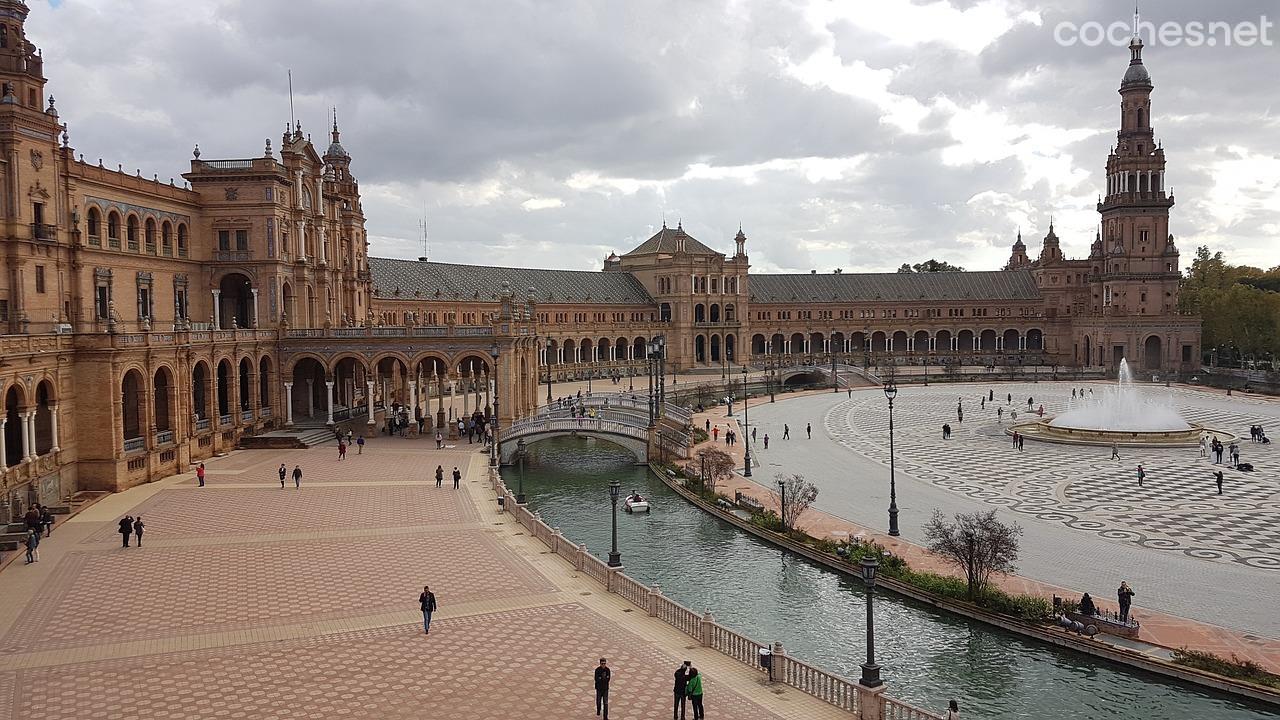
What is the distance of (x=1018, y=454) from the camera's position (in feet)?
178

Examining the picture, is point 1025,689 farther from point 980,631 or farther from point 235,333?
point 235,333

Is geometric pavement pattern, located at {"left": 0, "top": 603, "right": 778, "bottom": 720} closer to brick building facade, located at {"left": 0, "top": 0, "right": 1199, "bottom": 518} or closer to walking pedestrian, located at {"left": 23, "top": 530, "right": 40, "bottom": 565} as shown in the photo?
walking pedestrian, located at {"left": 23, "top": 530, "right": 40, "bottom": 565}

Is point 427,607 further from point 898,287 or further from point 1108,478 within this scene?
point 898,287

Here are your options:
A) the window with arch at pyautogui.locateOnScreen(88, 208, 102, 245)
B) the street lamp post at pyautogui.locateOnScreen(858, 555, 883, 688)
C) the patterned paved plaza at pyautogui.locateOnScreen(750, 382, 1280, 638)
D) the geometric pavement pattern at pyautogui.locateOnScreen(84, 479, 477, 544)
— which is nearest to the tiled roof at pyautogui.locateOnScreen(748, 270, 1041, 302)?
the patterned paved plaza at pyautogui.locateOnScreen(750, 382, 1280, 638)

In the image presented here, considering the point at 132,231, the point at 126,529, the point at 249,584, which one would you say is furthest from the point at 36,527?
the point at 132,231

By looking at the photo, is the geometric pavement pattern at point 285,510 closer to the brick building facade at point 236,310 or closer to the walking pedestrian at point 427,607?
the brick building facade at point 236,310

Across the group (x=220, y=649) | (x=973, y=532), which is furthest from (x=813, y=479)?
(x=220, y=649)

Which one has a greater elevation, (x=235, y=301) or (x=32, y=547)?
(x=235, y=301)

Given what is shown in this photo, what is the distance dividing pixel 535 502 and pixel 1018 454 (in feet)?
95.0

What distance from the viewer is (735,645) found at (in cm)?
2184

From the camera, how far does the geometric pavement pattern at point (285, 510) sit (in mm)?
33781

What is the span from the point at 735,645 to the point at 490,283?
88.2 meters

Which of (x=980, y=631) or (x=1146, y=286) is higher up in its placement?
(x=1146, y=286)

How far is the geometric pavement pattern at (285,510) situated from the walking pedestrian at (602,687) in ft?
58.8
